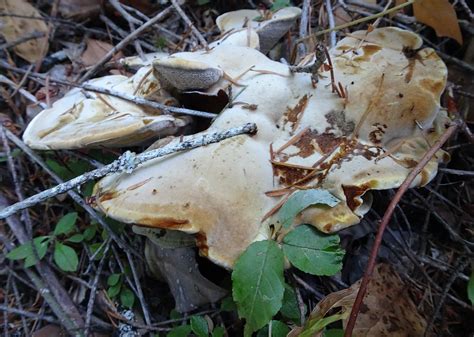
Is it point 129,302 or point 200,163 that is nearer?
point 200,163

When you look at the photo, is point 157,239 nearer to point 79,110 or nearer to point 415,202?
point 79,110

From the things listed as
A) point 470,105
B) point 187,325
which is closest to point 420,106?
point 470,105

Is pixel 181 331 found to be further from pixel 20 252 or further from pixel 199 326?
pixel 20 252

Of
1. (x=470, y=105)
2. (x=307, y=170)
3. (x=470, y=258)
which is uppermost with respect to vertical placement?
(x=307, y=170)

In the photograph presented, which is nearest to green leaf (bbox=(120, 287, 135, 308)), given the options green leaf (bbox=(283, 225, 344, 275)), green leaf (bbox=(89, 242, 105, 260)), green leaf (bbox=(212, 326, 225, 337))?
green leaf (bbox=(89, 242, 105, 260))

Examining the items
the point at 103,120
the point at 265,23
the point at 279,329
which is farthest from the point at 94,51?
the point at 279,329

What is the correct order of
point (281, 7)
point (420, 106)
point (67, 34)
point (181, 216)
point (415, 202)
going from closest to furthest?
point (181, 216) < point (420, 106) < point (415, 202) < point (281, 7) < point (67, 34)
